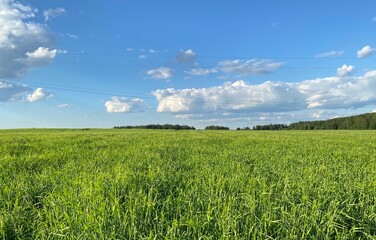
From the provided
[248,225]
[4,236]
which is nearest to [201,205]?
[248,225]

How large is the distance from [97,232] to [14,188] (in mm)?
3247

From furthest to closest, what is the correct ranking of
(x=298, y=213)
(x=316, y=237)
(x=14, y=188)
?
(x=14, y=188) < (x=298, y=213) < (x=316, y=237)

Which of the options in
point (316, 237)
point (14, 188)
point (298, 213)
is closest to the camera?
point (316, 237)

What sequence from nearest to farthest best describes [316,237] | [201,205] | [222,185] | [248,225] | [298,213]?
[316,237] → [248,225] → [298,213] → [201,205] → [222,185]

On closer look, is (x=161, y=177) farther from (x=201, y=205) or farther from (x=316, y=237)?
(x=316, y=237)

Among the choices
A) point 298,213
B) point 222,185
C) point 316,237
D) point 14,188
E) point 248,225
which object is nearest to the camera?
point 316,237

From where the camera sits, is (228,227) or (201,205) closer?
(228,227)

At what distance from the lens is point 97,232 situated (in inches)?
135

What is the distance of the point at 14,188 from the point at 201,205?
3.89m

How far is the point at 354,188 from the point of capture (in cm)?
532

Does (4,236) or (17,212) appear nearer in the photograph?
(4,236)

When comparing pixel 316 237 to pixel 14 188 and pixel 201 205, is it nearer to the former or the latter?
pixel 201 205

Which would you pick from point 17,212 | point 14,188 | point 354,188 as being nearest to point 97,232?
point 17,212

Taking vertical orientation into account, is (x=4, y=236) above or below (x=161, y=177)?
below
